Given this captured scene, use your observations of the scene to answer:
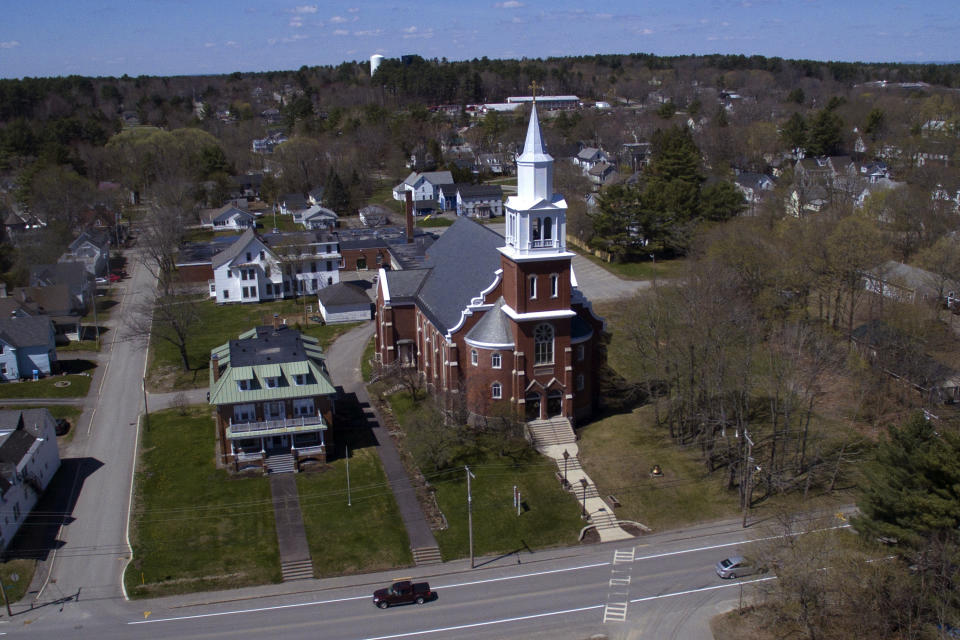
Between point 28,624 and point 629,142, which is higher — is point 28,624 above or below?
below

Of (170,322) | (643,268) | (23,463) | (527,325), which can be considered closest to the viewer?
(23,463)

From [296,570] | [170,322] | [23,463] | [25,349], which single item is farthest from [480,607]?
[25,349]

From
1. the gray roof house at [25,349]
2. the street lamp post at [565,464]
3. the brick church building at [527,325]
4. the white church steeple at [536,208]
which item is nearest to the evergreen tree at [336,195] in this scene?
the gray roof house at [25,349]

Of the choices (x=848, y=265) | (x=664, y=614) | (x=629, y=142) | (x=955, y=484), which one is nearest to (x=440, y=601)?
(x=664, y=614)

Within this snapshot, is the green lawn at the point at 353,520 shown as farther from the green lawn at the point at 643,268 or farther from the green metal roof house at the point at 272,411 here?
the green lawn at the point at 643,268

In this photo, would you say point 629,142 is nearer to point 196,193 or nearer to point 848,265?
point 196,193

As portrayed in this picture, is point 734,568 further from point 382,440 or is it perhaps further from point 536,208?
point 382,440
